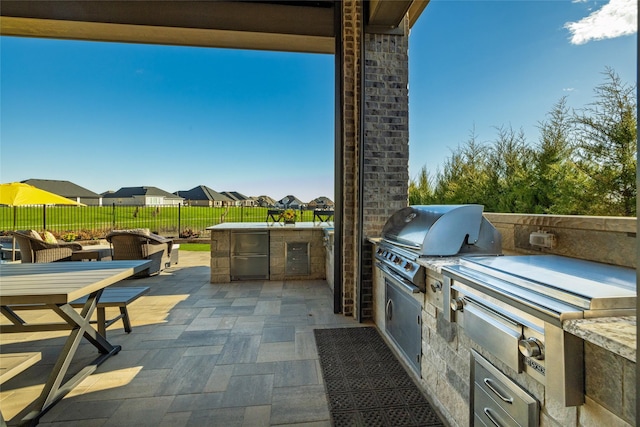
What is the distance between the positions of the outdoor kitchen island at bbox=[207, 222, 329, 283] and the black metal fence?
4.69 metres

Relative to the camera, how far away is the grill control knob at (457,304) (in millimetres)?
1471

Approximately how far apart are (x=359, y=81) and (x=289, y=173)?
1091cm

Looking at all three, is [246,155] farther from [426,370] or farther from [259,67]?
[426,370]

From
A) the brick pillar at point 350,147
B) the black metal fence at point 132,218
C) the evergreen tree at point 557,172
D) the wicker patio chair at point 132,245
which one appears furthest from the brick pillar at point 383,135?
the black metal fence at point 132,218

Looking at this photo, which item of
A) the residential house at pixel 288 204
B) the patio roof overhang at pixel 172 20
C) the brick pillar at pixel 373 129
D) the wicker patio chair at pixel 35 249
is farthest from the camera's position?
the residential house at pixel 288 204

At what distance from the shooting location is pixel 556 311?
35.2 inches

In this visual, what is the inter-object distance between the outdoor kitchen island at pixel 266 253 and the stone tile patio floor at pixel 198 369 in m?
1.10

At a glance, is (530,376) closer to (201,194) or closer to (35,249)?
(35,249)

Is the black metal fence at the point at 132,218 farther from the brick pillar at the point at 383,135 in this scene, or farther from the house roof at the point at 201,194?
the house roof at the point at 201,194

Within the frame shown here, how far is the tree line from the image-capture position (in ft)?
6.75

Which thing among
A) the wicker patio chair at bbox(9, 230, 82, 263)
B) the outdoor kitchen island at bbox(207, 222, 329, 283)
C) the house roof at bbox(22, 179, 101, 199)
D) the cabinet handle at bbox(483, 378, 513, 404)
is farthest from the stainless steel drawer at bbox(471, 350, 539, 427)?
the house roof at bbox(22, 179, 101, 199)

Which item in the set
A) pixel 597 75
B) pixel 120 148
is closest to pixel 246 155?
pixel 120 148

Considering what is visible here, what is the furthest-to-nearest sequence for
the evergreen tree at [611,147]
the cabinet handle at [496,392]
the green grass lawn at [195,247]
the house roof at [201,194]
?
the house roof at [201,194]
the green grass lawn at [195,247]
the evergreen tree at [611,147]
the cabinet handle at [496,392]

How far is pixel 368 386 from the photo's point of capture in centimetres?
217
